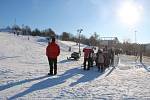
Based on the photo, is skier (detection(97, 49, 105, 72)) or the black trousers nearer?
the black trousers

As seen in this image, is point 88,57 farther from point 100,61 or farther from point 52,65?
point 52,65

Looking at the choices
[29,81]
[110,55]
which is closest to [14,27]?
[110,55]

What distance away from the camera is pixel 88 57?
22891 millimetres

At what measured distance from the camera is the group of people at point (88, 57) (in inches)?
719

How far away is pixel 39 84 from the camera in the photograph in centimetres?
1438

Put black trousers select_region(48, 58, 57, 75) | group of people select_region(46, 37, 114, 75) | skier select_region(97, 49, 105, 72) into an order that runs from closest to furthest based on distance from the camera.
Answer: black trousers select_region(48, 58, 57, 75) < group of people select_region(46, 37, 114, 75) < skier select_region(97, 49, 105, 72)

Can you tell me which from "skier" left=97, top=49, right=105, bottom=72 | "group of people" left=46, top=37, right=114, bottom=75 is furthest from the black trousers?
"skier" left=97, top=49, right=105, bottom=72

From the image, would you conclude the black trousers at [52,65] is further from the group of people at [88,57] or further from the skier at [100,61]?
the skier at [100,61]

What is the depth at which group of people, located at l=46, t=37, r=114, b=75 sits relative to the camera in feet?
59.9

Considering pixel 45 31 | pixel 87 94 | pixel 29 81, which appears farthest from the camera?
pixel 45 31

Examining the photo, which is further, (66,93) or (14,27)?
(14,27)

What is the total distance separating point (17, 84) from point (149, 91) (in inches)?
216

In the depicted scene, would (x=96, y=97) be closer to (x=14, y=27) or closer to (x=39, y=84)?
(x=39, y=84)

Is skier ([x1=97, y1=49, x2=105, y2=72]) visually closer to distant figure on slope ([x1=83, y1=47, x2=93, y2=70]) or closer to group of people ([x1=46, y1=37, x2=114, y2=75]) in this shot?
group of people ([x1=46, y1=37, x2=114, y2=75])
